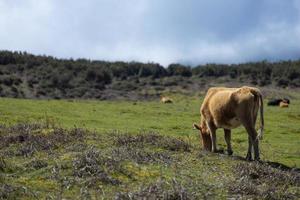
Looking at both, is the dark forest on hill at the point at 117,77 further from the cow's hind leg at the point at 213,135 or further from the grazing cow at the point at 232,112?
the cow's hind leg at the point at 213,135

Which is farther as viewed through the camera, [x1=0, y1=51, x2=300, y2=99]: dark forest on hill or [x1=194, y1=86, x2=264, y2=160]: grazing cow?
[x1=0, y1=51, x2=300, y2=99]: dark forest on hill

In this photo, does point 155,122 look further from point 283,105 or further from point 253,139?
point 283,105

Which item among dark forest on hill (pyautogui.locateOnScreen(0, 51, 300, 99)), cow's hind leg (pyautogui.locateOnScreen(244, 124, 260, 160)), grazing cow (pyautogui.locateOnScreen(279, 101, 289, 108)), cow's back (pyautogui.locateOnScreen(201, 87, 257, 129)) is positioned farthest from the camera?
dark forest on hill (pyautogui.locateOnScreen(0, 51, 300, 99))

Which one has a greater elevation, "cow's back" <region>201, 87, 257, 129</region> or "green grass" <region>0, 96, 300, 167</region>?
"cow's back" <region>201, 87, 257, 129</region>

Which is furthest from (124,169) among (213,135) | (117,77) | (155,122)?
(117,77)

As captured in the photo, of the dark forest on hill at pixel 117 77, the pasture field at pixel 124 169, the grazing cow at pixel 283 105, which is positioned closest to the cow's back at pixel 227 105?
the pasture field at pixel 124 169

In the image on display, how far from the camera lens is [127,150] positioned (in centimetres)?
1456

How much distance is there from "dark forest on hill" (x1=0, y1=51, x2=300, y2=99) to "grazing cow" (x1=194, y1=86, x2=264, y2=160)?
126ft

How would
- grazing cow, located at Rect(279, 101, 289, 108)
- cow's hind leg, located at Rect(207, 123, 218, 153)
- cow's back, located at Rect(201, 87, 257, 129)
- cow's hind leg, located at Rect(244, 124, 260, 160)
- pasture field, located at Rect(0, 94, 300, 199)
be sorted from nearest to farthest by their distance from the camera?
pasture field, located at Rect(0, 94, 300, 199) < cow's back, located at Rect(201, 87, 257, 129) < cow's hind leg, located at Rect(244, 124, 260, 160) < cow's hind leg, located at Rect(207, 123, 218, 153) < grazing cow, located at Rect(279, 101, 289, 108)

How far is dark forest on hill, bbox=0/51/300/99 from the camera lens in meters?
63.3

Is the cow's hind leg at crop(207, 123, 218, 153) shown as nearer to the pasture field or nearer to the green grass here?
the green grass

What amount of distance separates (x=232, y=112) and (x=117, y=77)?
208 feet

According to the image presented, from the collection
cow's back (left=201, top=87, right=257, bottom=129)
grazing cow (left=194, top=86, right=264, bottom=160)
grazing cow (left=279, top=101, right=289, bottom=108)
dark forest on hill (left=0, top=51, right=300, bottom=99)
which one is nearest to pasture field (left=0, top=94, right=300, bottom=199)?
grazing cow (left=194, top=86, right=264, bottom=160)

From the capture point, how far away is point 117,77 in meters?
80.5
